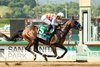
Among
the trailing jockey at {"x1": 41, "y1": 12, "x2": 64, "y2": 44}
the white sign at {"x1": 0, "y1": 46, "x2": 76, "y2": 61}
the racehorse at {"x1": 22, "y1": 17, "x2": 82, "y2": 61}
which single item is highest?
the trailing jockey at {"x1": 41, "y1": 12, "x2": 64, "y2": 44}

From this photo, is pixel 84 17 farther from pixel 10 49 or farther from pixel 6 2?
pixel 6 2

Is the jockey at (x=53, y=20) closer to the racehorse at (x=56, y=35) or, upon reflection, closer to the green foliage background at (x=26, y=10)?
the racehorse at (x=56, y=35)

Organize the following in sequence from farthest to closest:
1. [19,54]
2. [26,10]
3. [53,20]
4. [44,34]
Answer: [26,10] < [19,54] < [44,34] < [53,20]

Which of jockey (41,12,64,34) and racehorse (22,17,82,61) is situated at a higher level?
jockey (41,12,64,34)

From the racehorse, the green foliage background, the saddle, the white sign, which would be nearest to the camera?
the racehorse

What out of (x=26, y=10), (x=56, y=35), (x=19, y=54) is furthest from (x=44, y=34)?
(x=26, y=10)

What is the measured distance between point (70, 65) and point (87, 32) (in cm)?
644

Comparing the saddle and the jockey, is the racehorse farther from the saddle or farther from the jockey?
the jockey

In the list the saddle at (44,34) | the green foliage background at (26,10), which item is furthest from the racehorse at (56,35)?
the green foliage background at (26,10)

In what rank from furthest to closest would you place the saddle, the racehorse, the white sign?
the white sign → the saddle → the racehorse

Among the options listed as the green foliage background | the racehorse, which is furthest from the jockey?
the green foliage background

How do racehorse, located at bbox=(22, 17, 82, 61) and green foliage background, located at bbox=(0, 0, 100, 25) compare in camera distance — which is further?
green foliage background, located at bbox=(0, 0, 100, 25)

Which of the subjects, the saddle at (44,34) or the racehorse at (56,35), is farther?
the saddle at (44,34)

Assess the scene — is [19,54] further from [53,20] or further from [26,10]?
[26,10]
